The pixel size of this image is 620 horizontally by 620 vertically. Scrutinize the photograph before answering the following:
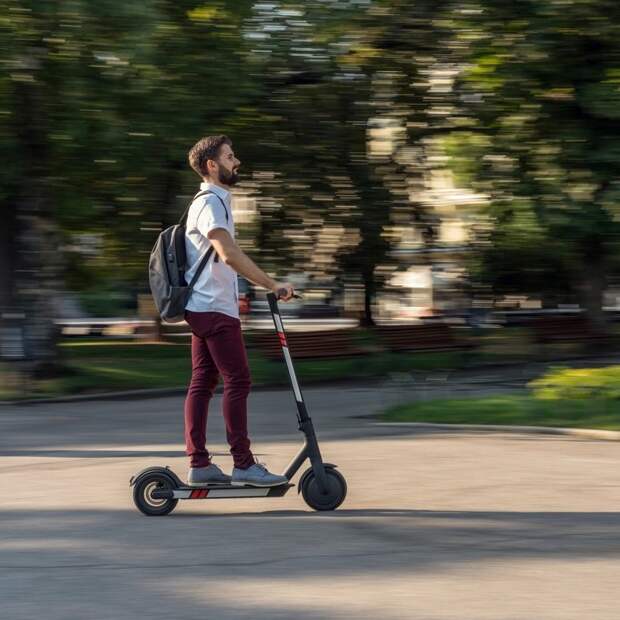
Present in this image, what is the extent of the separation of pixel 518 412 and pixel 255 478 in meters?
5.52

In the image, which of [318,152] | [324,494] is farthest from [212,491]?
[318,152]

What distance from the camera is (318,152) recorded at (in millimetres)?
19969

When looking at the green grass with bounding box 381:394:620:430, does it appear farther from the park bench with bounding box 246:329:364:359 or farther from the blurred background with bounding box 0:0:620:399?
the park bench with bounding box 246:329:364:359

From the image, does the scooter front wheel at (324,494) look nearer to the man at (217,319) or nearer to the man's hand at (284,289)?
the man at (217,319)

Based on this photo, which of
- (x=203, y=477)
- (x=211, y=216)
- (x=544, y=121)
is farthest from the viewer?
(x=544, y=121)

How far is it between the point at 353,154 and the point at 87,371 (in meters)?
5.06

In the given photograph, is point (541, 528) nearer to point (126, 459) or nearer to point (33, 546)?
point (33, 546)

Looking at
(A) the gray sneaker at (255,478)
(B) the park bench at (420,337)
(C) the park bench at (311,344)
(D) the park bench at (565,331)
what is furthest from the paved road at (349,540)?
(D) the park bench at (565,331)

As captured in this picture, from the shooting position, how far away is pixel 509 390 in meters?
16.2

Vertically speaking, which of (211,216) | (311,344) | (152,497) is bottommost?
(311,344)

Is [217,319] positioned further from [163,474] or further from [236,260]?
[163,474]

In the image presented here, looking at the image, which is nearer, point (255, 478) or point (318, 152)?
point (255, 478)

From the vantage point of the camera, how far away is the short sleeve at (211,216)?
7078 millimetres

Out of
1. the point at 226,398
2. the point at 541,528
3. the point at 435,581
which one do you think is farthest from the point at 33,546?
the point at 541,528
